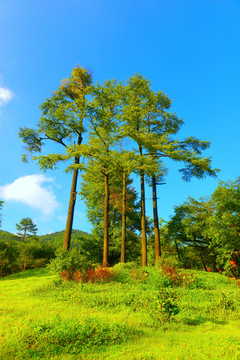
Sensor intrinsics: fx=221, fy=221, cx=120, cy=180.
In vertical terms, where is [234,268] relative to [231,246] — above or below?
below

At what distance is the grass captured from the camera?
4457 mm

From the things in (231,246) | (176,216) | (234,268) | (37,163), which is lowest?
(234,268)

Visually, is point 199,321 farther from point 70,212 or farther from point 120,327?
point 70,212

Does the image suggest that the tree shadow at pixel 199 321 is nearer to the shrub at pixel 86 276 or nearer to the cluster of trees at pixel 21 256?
the shrub at pixel 86 276

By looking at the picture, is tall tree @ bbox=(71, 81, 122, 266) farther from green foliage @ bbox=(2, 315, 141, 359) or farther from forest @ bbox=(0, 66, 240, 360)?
green foliage @ bbox=(2, 315, 141, 359)

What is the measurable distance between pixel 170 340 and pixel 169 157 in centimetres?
1439

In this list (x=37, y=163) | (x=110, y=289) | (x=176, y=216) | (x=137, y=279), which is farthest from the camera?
(x=176, y=216)

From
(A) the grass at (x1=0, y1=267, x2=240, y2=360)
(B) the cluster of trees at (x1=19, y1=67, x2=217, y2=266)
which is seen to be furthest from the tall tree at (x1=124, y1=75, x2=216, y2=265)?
(A) the grass at (x1=0, y1=267, x2=240, y2=360)

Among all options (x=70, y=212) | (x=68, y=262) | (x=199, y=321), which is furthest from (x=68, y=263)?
(x=199, y=321)

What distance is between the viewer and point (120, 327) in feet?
17.7

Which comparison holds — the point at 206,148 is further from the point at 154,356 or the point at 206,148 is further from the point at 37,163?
the point at 154,356

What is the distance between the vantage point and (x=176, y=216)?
2323 cm

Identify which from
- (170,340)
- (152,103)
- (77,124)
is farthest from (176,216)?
(170,340)

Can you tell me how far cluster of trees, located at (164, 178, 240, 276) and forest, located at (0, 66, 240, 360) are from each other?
0.10 m
